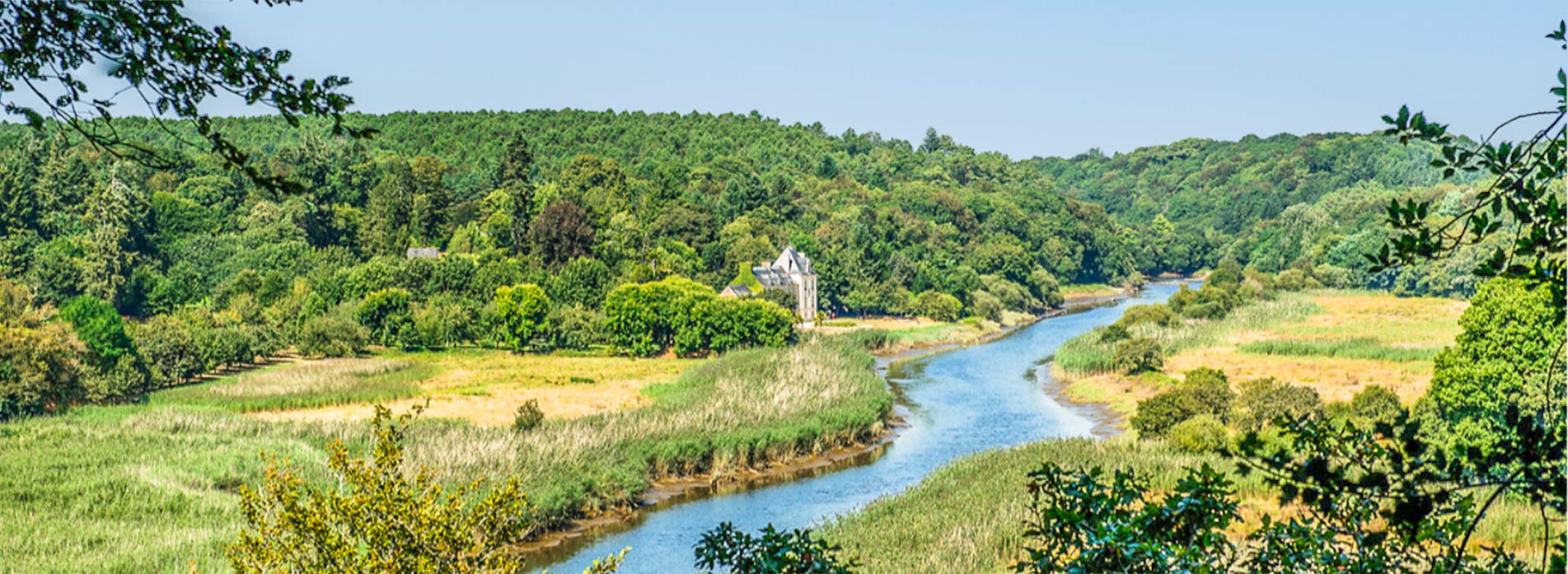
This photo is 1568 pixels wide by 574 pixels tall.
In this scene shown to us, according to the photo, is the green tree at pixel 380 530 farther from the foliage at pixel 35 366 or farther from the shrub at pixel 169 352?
the shrub at pixel 169 352

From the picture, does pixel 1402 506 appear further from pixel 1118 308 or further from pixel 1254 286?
pixel 1118 308

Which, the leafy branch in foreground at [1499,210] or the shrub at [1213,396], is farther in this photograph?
the shrub at [1213,396]

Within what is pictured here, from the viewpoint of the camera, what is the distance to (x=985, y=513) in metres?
29.0

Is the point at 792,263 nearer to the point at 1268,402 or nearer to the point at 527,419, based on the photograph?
the point at 527,419

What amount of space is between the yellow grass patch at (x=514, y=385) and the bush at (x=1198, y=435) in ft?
67.3

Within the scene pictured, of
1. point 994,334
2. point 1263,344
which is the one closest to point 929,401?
point 1263,344

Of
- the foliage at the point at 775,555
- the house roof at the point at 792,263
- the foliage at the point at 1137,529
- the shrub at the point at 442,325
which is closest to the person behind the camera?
the foliage at the point at 1137,529

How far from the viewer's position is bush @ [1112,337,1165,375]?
59906 mm

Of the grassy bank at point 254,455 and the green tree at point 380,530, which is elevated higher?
the green tree at point 380,530

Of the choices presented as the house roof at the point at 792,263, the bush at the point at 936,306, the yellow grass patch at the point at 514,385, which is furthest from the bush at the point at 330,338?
the bush at the point at 936,306

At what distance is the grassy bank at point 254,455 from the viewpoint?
2652 cm

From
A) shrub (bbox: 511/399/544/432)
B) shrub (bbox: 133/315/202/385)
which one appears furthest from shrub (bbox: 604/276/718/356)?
shrub (bbox: 511/399/544/432)

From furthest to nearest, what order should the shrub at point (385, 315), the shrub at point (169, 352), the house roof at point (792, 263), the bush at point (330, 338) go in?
the house roof at point (792, 263) < the shrub at point (385, 315) < the bush at point (330, 338) < the shrub at point (169, 352)

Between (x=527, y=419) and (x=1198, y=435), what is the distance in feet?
67.1
